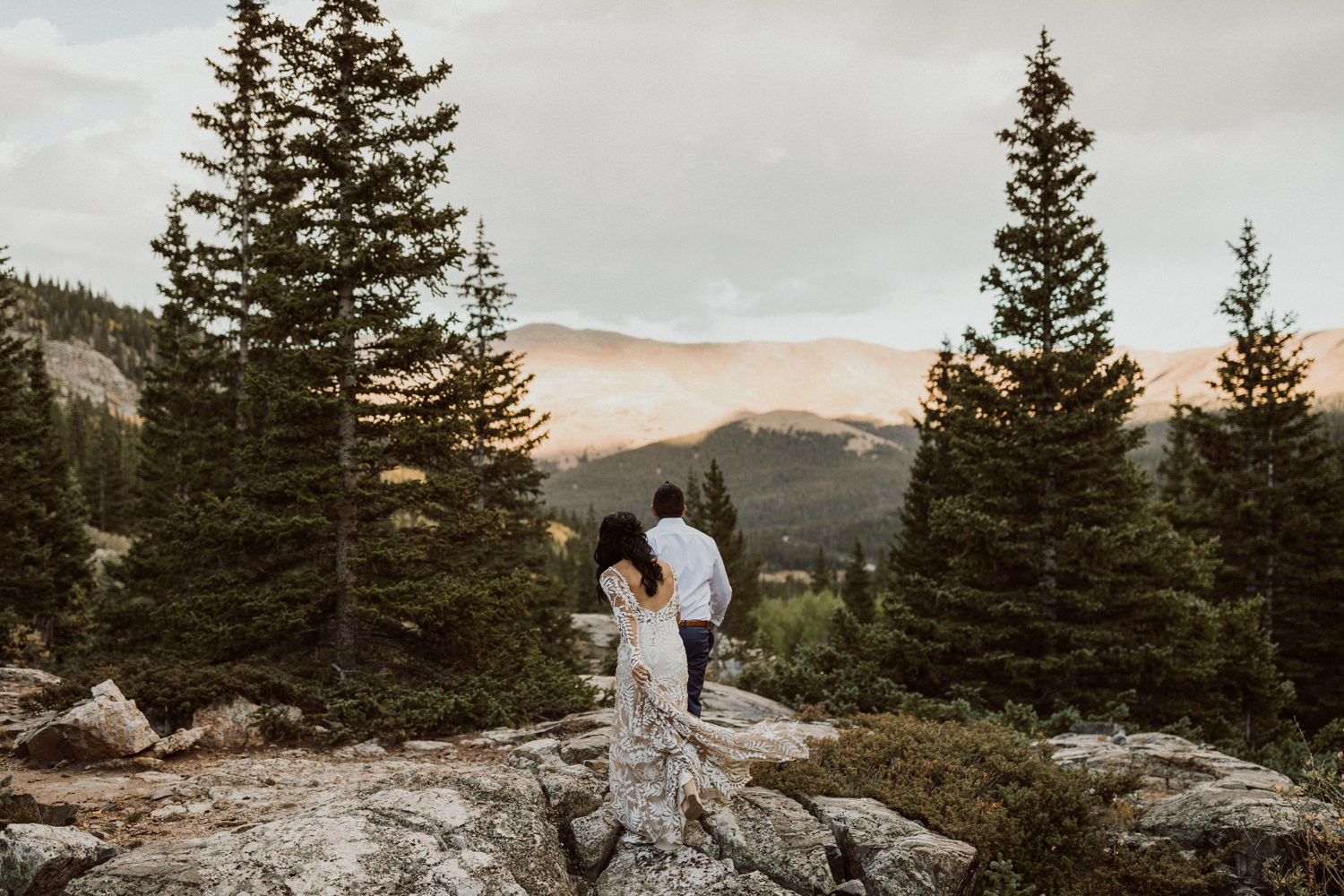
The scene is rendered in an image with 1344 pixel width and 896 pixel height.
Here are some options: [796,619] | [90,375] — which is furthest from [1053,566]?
[90,375]

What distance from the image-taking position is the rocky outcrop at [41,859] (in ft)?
16.2

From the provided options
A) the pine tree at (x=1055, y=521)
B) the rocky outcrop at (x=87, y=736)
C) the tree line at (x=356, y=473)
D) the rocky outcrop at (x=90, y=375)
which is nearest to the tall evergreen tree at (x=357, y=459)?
the tree line at (x=356, y=473)

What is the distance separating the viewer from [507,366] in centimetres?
2505

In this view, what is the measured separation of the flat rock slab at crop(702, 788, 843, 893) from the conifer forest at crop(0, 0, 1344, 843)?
19.4 feet

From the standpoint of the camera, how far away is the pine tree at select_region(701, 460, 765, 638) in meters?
45.1

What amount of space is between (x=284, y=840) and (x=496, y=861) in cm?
154

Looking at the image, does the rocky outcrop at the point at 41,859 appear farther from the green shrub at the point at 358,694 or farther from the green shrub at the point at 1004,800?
the green shrub at the point at 1004,800

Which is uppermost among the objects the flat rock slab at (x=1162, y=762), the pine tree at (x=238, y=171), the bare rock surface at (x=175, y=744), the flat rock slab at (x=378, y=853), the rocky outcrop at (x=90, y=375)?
the rocky outcrop at (x=90, y=375)

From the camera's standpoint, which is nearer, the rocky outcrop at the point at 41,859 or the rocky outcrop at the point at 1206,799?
the rocky outcrop at the point at 41,859

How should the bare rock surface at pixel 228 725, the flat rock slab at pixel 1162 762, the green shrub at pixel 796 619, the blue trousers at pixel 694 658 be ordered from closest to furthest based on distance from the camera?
the blue trousers at pixel 694 658, the bare rock surface at pixel 228 725, the flat rock slab at pixel 1162 762, the green shrub at pixel 796 619

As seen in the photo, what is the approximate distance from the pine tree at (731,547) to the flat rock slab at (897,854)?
3285 cm

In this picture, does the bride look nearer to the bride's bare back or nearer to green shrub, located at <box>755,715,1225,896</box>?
the bride's bare back

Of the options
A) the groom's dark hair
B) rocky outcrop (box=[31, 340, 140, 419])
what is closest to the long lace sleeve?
the groom's dark hair

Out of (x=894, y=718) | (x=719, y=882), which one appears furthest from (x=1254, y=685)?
(x=719, y=882)
